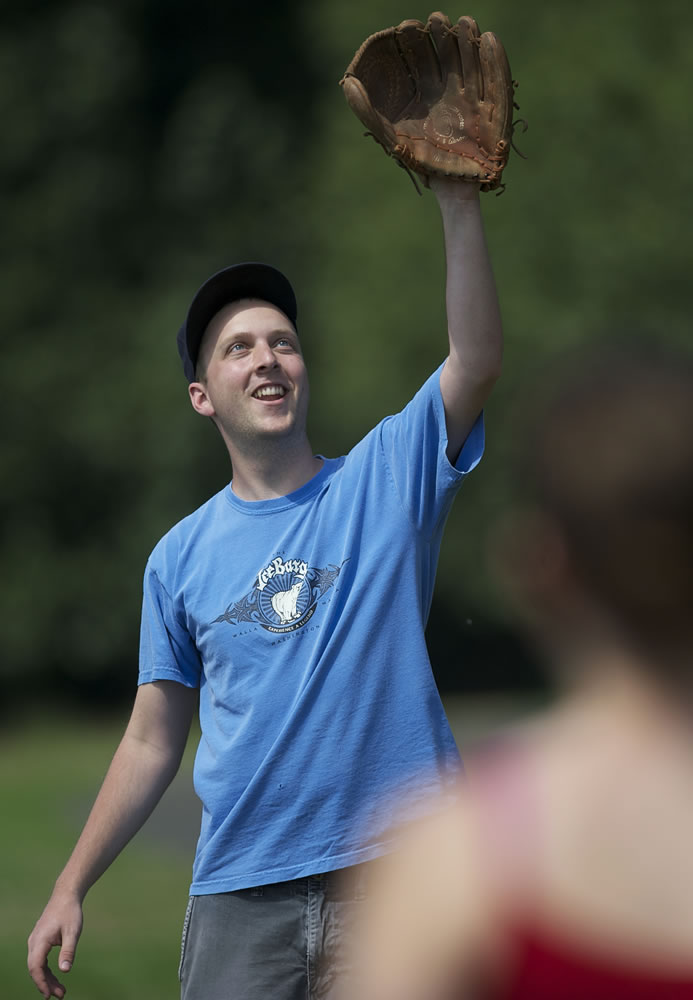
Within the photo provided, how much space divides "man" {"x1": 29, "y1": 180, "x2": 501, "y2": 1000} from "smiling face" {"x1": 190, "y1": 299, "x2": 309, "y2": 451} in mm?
16

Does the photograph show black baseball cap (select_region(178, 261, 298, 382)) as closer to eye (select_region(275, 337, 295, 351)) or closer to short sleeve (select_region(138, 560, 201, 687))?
eye (select_region(275, 337, 295, 351))

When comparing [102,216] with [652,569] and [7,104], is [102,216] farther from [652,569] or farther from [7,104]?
[652,569]

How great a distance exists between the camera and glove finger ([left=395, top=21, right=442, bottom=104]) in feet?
10.0

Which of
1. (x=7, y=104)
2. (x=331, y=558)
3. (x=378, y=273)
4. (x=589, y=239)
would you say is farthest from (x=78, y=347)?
(x=331, y=558)

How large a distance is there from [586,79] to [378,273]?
12.2 ft

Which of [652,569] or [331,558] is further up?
[331,558]

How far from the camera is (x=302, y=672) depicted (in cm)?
285

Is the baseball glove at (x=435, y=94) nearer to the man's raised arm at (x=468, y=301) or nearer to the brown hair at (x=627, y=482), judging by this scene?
the man's raised arm at (x=468, y=301)

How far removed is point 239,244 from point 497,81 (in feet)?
60.5

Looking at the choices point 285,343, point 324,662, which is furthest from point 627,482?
point 285,343

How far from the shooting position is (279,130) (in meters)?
21.9

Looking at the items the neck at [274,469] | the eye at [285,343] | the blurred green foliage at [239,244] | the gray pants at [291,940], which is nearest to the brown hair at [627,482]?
the gray pants at [291,940]

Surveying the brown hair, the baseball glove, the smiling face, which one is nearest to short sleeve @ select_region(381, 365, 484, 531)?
the smiling face

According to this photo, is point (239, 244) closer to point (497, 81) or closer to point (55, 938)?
point (497, 81)
